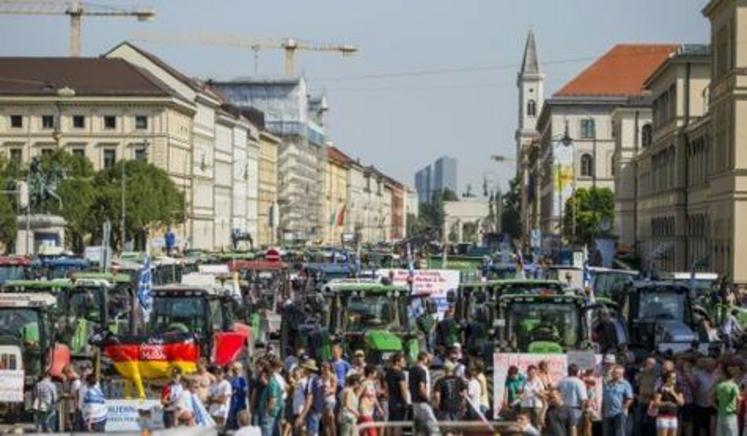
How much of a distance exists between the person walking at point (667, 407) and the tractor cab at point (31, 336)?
8.52m

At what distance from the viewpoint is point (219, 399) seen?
70.8 feet

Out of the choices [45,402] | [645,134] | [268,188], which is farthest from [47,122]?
[45,402]

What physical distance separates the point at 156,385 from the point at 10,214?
2521 inches

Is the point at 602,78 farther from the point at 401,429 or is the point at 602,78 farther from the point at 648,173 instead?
the point at 401,429

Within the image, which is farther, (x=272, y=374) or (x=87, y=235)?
(x=87, y=235)

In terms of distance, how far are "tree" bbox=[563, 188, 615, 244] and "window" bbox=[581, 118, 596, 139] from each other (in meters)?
9.79

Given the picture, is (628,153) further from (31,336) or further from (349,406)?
(349,406)

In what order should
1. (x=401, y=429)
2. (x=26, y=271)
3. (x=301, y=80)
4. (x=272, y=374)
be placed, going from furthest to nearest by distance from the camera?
(x=301, y=80), (x=26, y=271), (x=272, y=374), (x=401, y=429)

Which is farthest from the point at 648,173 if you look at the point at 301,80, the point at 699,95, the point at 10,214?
the point at 301,80

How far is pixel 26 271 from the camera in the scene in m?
54.4

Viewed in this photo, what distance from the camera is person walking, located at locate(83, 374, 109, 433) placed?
21.5 meters

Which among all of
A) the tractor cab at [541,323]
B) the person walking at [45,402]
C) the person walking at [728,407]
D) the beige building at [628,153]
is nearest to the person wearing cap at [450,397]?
the person walking at [728,407]

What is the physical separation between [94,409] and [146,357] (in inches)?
165

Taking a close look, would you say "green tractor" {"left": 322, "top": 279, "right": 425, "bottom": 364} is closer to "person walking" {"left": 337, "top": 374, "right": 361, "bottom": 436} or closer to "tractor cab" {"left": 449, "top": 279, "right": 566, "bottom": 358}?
"tractor cab" {"left": 449, "top": 279, "right": 566, "bottom": 358}
